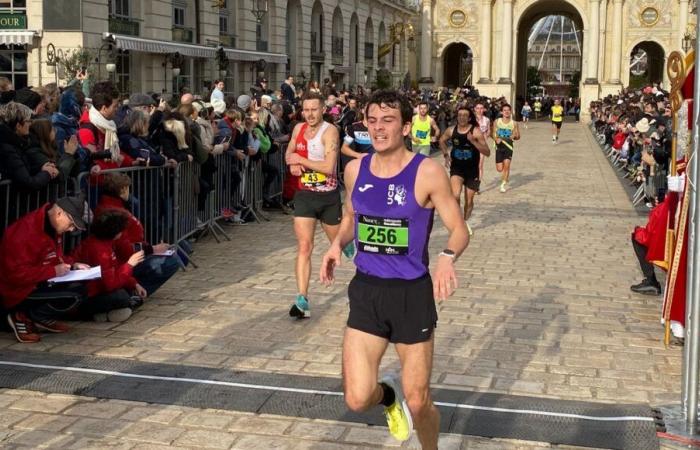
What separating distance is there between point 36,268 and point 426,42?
5506 centimetres

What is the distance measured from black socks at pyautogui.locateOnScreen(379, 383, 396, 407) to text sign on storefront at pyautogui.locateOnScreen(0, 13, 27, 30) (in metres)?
25.4

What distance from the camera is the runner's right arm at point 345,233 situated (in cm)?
488

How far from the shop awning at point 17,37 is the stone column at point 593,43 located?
38.0 meters

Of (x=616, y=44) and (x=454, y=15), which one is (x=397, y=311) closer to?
(x=616, y=44)

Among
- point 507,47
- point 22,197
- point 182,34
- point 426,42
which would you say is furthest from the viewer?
point 426,42

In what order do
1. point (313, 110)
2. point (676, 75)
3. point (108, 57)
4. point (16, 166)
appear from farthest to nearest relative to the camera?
point (108, 57) < point (313, 110) < point (16, 166) < point (676, 75)

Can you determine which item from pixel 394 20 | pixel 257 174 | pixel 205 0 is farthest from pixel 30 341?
pixel 394 20

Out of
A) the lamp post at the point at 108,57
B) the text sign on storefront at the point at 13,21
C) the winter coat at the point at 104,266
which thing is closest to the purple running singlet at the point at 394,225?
the winter coat at the point at 104,266

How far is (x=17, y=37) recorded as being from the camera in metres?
26.7

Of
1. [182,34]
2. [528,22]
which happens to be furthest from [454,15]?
[182,34]

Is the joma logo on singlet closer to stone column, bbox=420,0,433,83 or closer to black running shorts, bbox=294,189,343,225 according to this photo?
black running shorts, bbox=294,189,343,225

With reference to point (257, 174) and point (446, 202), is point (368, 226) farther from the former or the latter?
point (257, 174)

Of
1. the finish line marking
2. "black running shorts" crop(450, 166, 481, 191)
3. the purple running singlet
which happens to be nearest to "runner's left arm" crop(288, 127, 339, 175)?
the finish line marking

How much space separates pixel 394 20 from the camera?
67.6 metres
